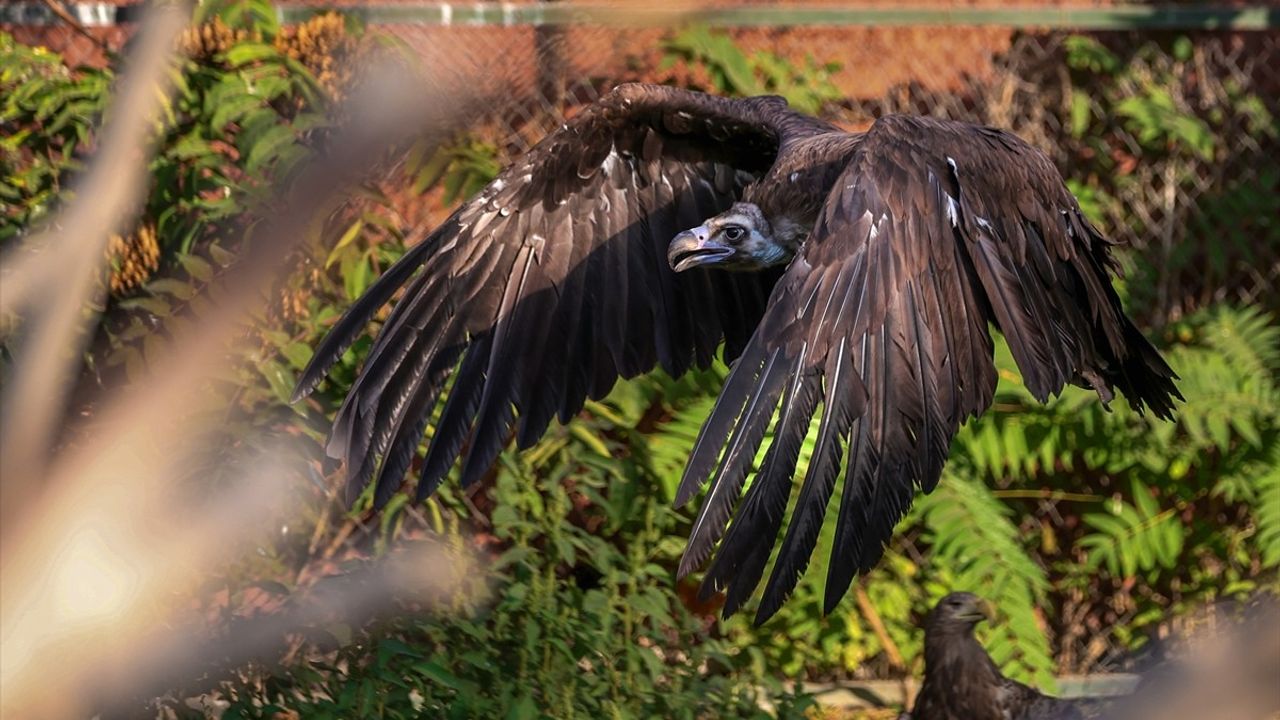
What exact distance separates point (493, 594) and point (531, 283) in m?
0.85

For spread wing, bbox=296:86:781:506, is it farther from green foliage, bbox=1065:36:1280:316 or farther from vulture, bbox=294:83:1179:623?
green foliage, bbox=1065:36:1280:316

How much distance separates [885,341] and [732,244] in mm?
1124

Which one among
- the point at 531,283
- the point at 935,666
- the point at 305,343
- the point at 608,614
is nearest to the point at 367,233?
the point at 305,343

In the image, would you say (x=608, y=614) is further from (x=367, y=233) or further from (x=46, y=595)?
(x=46, y=595)

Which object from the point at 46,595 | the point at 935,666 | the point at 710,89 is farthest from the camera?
the point at 710,89

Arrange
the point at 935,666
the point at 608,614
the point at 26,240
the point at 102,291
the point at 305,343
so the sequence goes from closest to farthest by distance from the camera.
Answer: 1. the point at 102,291
2. the point at 608,614
3. the point at 26,240
4. the point at 305,343
5. the point at 935,666

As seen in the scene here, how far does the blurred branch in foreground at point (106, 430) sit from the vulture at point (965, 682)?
11.2 feet

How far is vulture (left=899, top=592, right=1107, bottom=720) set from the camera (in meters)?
4.65

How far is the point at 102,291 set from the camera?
198 cm

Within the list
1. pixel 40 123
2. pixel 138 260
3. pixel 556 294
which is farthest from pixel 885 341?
pixel 40 123

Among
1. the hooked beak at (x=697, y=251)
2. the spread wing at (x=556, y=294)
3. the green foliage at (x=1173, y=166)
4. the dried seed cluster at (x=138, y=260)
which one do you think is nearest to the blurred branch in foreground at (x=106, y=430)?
the spread wing at (x=556, y=294)

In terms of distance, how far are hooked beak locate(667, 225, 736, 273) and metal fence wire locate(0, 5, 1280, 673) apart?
7.17ft

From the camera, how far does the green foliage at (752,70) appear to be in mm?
5570

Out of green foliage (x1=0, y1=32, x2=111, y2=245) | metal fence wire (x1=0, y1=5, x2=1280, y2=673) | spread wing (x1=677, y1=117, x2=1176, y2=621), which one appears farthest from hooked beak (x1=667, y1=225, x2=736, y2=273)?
metal fence wire (x1=0, y1=5, x2=1280, y2=673)
